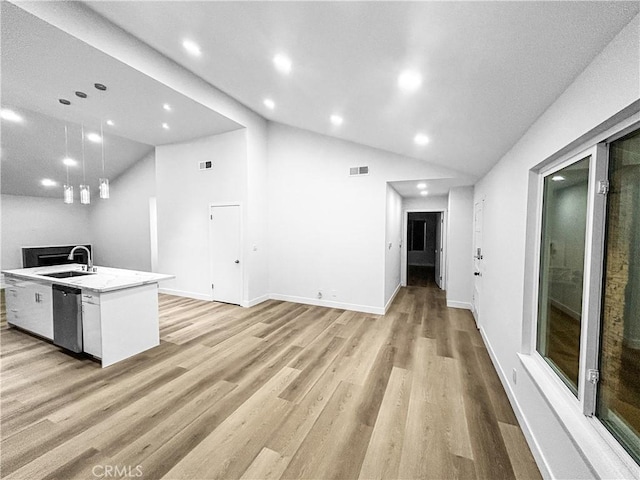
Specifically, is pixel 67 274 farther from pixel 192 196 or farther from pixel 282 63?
pixel 282 63

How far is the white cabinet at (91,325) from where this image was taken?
9.58 feet

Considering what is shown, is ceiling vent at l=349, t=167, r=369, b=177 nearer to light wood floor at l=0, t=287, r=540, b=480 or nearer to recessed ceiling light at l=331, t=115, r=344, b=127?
recessed ceiling light at l=331, t=115, r=344, b=127

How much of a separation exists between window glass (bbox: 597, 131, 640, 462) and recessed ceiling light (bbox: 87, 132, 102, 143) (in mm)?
7732

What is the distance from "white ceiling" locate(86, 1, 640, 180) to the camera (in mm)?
1184

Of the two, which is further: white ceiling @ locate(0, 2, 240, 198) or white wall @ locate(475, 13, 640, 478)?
white ceiling @ locate(0, 2, 240, 198)

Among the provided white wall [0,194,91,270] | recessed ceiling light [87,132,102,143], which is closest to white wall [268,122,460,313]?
recessed ceiling light [87,132,102,143]

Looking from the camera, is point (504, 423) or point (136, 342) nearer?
point (504, 423)

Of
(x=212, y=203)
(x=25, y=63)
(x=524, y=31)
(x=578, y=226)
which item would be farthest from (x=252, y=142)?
(x=578, y=226)

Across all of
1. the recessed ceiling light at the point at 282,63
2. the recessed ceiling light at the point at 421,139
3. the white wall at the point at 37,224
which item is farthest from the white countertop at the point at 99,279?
the white wall at the point at 37,224

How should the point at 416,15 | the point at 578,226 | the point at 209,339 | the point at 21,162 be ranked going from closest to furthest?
the point at 416,15, the point at 578,226, the point at 209,339, the point at 21,162

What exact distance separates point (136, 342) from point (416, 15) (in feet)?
13.9

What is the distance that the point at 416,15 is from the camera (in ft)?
4.48

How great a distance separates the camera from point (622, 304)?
1.26 meters

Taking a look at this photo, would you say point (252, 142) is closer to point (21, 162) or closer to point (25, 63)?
point (25, 63)
